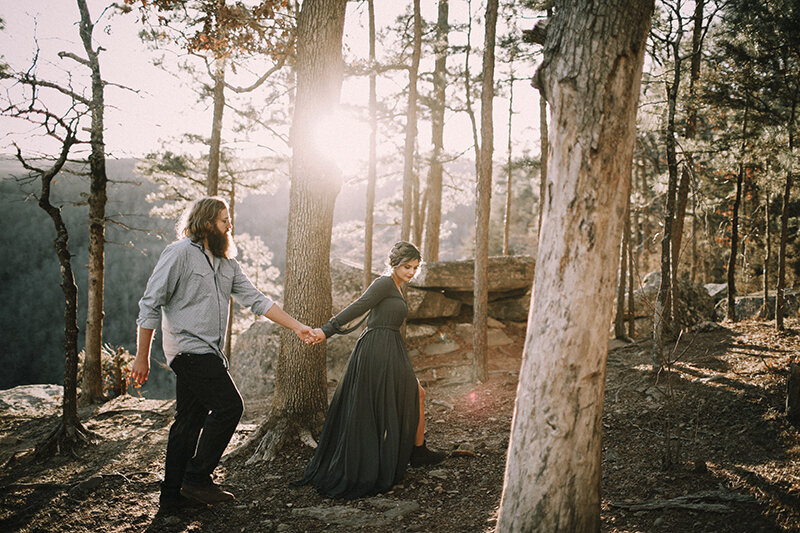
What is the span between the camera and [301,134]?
4820 millimetres

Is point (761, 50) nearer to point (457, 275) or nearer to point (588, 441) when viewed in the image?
point (457, 275)

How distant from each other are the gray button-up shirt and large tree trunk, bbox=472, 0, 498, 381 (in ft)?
15.9

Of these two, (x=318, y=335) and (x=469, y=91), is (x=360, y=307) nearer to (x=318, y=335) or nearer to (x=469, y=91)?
(x=318, y=335)

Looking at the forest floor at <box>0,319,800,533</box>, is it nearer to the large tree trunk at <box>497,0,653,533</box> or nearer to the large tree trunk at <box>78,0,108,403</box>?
the large tree trunk at <box>497,0,653,533</box>

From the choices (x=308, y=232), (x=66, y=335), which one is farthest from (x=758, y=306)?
(x=66, y=335)

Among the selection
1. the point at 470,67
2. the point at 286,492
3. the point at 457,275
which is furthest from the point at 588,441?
the point at 470,67

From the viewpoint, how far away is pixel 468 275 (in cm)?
1128

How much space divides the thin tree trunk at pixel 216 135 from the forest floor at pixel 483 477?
6.55 metres

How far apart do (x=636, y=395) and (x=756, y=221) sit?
13026mm

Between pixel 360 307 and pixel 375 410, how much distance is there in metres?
0.90

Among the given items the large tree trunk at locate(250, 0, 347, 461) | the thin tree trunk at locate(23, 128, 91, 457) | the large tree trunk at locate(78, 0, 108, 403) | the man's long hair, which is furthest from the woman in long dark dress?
the large tree trunk at locate(78, 0, 108, 403)

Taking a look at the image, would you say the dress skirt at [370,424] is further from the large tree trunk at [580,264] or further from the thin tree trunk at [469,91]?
the thin tree trunk at [469,91]

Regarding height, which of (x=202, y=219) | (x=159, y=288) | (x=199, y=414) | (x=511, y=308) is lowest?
(x=199, y=414)

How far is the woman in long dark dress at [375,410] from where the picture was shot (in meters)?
3.66
